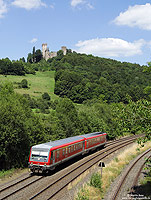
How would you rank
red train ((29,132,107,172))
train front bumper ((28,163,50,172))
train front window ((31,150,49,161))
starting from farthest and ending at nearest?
train front window ((31,150,49,161))
red train ((29,132,107,172))
train front bumper ((28,163,50,172))

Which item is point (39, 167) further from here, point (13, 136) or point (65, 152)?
point (13, 136)

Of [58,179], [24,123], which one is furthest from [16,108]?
[58,179]

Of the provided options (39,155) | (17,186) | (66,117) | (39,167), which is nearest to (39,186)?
(17,186)

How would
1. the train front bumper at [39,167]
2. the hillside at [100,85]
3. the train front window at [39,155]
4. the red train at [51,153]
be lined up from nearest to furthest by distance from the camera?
the train front bumper at [39,167], the red train at [51,153], the train front window at [39,155], the hillside at [100,85]

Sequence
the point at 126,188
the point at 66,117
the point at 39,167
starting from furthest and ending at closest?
the point at 66,117
the point at 39,167
the point at 126,188

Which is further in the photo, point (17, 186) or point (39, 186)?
point (39, 186)

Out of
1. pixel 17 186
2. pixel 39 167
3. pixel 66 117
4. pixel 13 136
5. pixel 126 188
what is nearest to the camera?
pixel 17 186

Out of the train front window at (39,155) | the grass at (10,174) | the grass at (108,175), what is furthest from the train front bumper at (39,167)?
the grass at (108,175)

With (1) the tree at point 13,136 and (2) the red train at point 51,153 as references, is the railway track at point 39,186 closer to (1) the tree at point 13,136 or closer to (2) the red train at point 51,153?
(2) the red train at point 51,153

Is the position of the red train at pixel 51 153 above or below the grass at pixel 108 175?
above

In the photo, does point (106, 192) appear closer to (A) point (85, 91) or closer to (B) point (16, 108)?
(B) point (16, 108)

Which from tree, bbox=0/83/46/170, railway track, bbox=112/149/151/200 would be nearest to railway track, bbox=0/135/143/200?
railway track, bbox=112/149/151/200

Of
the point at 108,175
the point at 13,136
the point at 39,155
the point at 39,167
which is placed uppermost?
the point at 13,136

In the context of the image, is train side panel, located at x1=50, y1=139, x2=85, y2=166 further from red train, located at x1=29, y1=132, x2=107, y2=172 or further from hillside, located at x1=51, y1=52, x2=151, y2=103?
hillside, located at x1=51, y1=52, x2=151, y2=103
